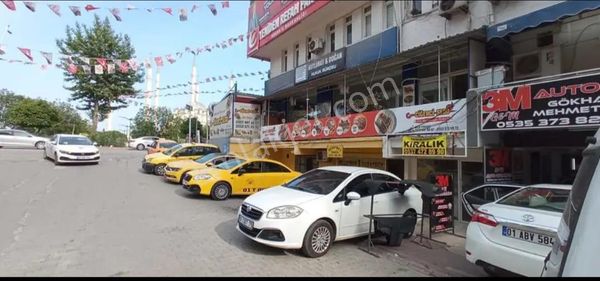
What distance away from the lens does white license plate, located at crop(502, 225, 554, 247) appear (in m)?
4.86

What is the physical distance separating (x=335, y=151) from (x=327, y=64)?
14.0 feet

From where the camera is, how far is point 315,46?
19000 millimetres

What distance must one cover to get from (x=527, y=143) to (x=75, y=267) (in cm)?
990

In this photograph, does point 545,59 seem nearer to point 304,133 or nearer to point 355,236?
point 355,236

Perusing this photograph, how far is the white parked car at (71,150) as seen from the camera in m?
19.7

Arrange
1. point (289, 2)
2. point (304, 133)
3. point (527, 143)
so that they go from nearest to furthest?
point (527, 143) < point (304, 133) < point (289, 2)

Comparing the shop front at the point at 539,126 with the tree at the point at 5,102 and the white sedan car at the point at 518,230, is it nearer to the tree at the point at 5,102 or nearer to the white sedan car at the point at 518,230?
the white sedan car at the point at 518,230

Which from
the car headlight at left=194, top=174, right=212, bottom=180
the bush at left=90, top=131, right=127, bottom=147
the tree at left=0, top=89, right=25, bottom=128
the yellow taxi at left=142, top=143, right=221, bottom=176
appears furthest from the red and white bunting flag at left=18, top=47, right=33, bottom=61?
the bush at left=90, top=131, right=127, bottom=147

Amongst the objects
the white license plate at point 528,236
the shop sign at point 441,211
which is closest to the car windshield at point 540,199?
the white license plate at point 528,236

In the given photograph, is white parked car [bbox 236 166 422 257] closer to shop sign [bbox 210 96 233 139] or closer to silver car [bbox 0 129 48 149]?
shop sign [bbox 210 96 233 139]

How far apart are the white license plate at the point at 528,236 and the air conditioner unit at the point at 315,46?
48.1 ft

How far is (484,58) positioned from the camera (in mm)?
10914

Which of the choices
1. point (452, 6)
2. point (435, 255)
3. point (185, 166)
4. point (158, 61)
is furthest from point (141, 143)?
point (435, 255)

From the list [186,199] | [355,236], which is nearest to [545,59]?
[355,236]
